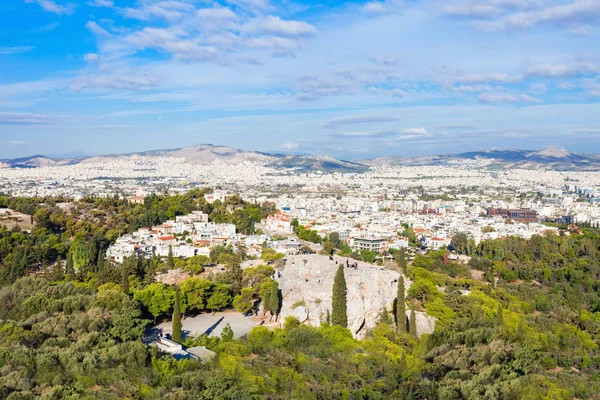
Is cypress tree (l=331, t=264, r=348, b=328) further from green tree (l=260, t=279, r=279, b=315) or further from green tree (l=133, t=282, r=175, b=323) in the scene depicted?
green tree (l=133, t=282, r=175, b=323)

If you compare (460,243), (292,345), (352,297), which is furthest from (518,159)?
(292,345)

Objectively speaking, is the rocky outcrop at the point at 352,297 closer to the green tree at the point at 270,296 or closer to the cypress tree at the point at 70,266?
the green tree at the point at 270,296

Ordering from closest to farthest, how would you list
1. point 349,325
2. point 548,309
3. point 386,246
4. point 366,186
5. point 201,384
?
point 201,384, point 349,325, point 548,309, point 386,246, point 366,186

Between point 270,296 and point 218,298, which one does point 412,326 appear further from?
point 218,298

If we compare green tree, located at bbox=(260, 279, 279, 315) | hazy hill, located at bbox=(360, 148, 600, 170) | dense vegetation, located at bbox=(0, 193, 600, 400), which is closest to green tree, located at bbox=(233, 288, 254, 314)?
dense vegetation, located at bbox=(0, 193, 600, 400)

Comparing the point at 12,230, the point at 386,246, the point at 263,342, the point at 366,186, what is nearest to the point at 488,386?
the point at 263,342

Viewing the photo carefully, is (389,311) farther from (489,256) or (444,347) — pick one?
(489,256)
